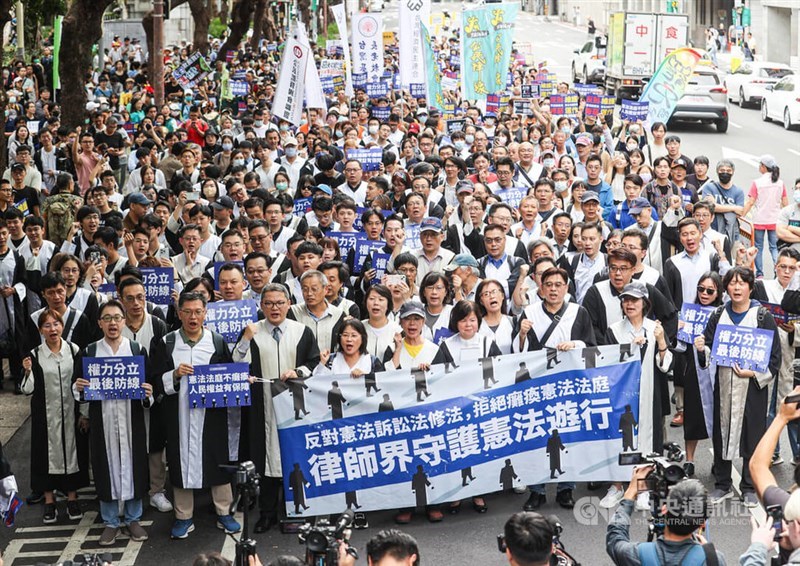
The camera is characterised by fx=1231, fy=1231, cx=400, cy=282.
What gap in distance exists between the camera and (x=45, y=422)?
8789 millimetres

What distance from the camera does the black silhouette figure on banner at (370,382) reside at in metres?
8.31

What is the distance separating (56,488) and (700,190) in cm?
824

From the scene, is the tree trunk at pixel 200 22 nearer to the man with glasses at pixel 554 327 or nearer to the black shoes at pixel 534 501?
the man with glasses at pixel 554 327

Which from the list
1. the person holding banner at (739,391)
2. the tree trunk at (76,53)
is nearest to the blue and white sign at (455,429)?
the person holding banner at (739,391)

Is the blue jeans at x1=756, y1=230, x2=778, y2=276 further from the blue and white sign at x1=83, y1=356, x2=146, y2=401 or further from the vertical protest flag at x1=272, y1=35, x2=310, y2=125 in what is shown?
the blue and white sign at x1=83, y1=356, x2=146, y2=401

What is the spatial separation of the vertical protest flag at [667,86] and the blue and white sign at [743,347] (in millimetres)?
8946

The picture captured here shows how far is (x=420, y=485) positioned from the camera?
27.6 feet

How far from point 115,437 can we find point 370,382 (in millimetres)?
1810

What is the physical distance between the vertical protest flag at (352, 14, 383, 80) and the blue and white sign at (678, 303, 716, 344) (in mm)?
14524

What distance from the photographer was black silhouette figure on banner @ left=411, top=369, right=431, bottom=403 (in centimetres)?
837

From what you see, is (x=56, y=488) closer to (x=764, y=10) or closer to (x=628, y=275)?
(x=628, y=275)

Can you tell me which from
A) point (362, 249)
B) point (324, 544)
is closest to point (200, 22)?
point (362, 249)

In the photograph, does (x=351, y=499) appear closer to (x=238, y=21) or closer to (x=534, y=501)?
(x=534, y=501)

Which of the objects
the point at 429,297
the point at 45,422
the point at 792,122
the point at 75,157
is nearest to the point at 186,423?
the point at 45,422
